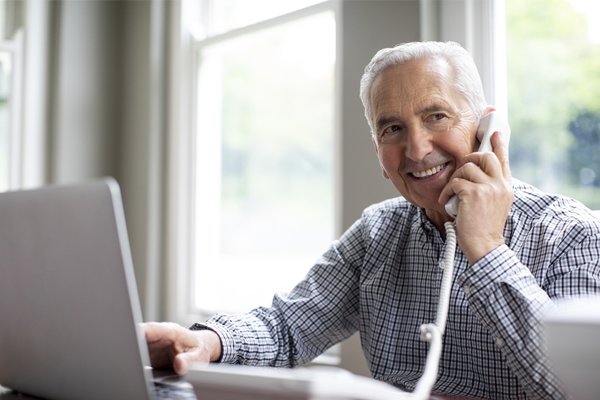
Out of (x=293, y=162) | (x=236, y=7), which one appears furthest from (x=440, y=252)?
(x=236, y=7)

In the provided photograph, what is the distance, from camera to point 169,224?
9.05ft

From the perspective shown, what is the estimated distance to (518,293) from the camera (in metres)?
0.91

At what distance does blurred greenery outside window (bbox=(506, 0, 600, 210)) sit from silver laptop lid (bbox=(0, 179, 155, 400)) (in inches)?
A: 55.4

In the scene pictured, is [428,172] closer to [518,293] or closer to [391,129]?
[391,129]

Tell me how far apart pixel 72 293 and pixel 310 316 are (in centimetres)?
83

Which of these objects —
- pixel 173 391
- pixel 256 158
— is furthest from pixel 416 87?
pixel 256 158

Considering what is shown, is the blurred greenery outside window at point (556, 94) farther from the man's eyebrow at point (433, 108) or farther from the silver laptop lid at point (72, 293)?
the silver laptop lid at point (72, 293)

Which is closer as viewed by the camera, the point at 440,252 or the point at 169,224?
the point at 440,252

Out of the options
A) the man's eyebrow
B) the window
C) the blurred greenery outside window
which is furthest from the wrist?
the window

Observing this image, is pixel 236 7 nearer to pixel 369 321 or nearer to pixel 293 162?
pixel 293 162

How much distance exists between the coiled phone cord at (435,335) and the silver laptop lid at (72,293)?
335mm

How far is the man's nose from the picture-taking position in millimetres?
1209

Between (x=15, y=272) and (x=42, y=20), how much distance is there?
2.58m

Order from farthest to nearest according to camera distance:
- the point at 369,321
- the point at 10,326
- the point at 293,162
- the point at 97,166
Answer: the point at 97,166 < the point at 293,162 < the point at 369,321 < the point at 10,326
